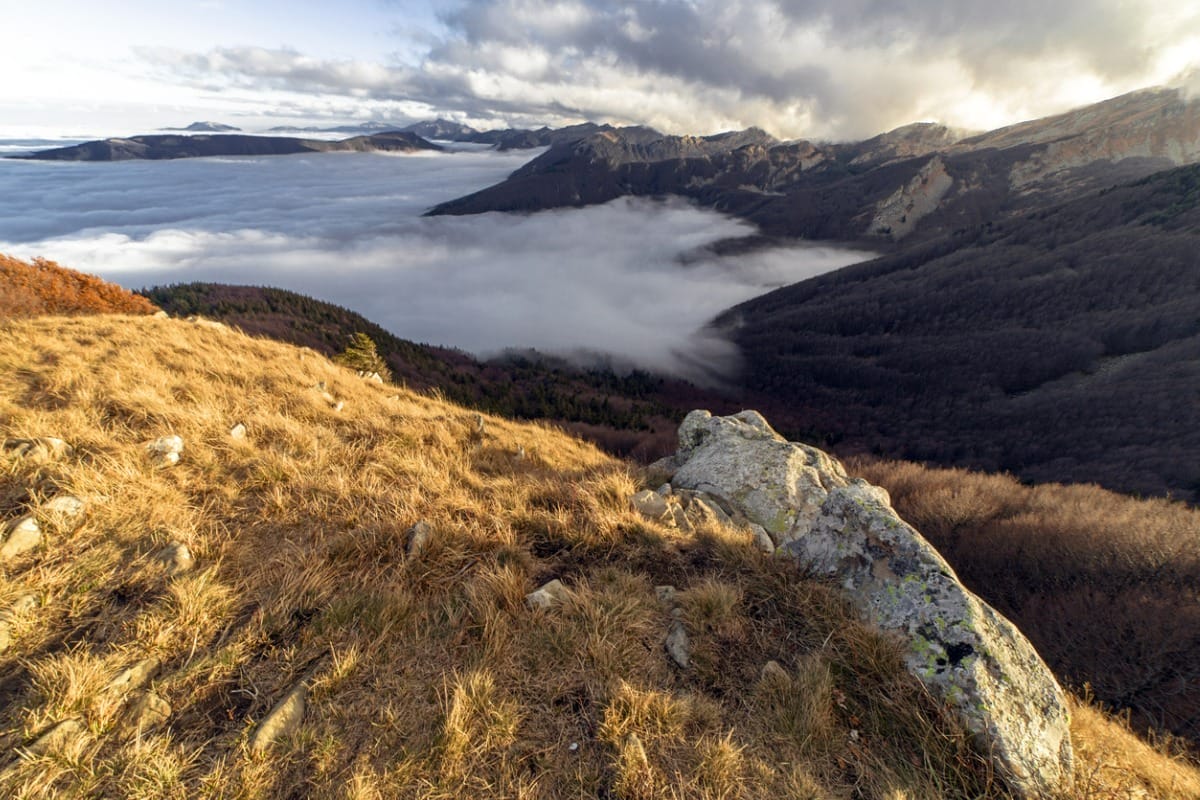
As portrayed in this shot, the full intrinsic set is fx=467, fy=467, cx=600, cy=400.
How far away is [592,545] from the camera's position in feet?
16.8

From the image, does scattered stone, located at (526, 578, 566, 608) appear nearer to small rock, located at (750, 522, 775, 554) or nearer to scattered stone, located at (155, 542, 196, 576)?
small rock, located at (750, 522, 775, 554)

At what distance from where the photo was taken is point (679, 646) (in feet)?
12.8

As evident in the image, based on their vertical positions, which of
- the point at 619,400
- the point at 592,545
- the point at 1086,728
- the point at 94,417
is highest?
the point at 94,417

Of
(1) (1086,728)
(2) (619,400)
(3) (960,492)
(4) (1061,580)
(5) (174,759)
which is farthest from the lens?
(2) (619,400)

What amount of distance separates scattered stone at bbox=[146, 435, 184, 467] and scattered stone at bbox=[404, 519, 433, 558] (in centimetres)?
310

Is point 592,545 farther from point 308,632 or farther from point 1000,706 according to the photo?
point 1000,706

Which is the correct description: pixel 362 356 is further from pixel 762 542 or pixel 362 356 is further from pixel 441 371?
pixel 441 371

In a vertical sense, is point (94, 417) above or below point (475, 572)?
above

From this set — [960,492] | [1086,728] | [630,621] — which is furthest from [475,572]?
[960,492]

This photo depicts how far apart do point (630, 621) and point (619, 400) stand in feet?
284

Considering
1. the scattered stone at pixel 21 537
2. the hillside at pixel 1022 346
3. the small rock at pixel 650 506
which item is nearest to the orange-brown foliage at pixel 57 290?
the scattered stone at pixel 21 537

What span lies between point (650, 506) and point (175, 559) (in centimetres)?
483

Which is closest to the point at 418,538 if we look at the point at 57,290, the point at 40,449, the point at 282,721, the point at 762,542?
the point at 282,721

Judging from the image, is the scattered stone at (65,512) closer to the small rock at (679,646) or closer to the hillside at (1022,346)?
the small rock at (679,646)
